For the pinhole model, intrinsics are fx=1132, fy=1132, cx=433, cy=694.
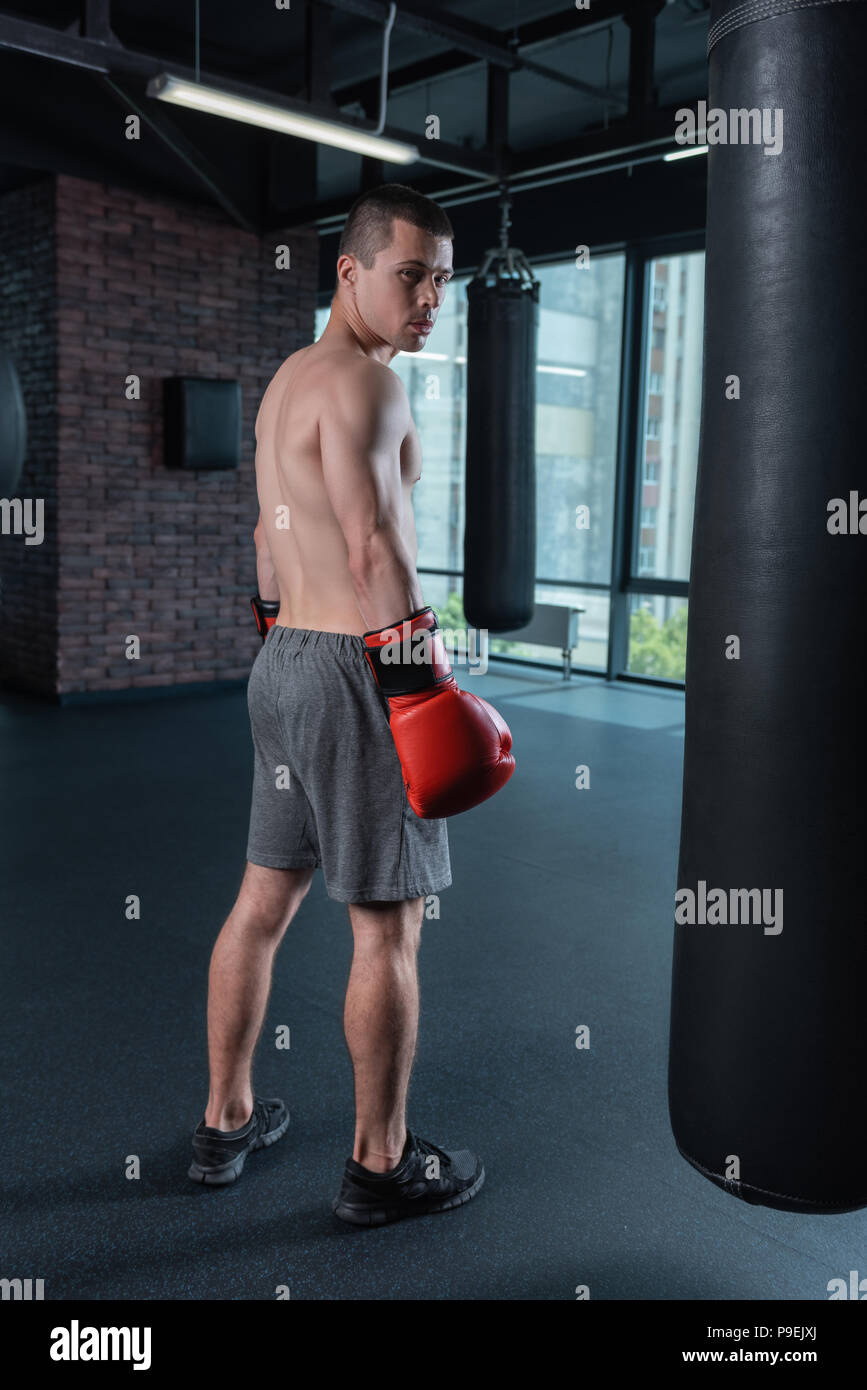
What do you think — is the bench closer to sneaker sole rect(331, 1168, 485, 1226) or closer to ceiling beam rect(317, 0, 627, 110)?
ceiling beam rect(317, 0, 627, 110)

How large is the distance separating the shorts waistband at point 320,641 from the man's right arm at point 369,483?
76 mm

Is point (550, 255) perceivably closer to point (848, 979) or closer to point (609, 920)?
point (609, 920)

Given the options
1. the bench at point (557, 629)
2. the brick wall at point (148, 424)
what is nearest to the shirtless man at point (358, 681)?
the brick wall at point (148, 424)

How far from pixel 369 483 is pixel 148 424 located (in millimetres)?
5337

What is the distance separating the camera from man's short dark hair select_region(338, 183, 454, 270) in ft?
5.50

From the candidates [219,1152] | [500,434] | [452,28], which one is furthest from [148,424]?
[219,1152]

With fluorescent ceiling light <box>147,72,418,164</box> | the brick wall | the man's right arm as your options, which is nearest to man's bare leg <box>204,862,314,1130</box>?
the man's right arm

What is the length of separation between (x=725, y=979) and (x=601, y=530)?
7.00 metres

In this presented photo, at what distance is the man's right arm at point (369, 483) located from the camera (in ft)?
5.30

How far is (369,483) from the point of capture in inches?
63.7

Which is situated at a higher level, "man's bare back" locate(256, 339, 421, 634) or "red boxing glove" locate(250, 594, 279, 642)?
"man's bare back" locate(256, 339, 421, 634)

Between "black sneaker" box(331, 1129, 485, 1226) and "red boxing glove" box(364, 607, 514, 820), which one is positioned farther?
"black sneaker" box(331, 1129, 485, 1226)

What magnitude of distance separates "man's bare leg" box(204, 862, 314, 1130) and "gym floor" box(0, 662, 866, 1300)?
0.52ft

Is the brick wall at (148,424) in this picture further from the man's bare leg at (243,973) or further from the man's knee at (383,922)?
the man's knee at (383,922)
